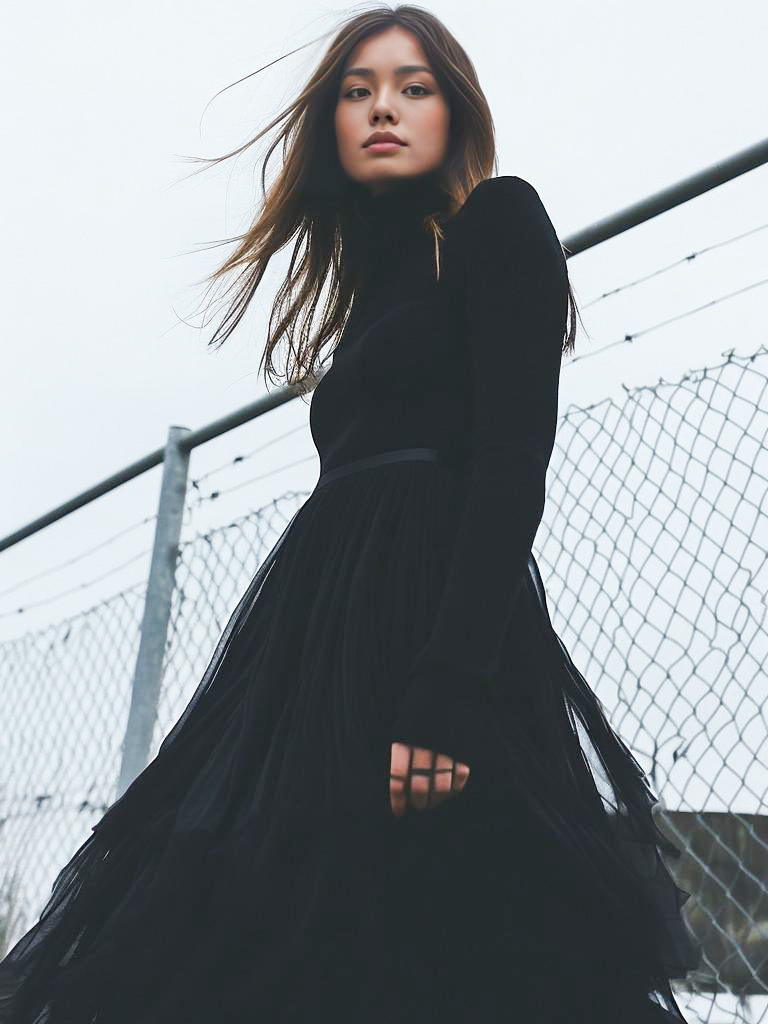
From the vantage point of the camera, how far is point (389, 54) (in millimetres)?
1588

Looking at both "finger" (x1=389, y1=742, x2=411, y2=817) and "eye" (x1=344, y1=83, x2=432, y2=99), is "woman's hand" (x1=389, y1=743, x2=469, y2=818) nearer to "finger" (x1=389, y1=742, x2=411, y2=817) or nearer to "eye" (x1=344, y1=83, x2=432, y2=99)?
"finger" (x1=389, y1=742, x2=411, y2=817)

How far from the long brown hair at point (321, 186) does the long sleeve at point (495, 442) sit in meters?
0.23

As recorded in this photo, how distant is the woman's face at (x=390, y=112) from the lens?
5.08 ft

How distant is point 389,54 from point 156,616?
1331mm

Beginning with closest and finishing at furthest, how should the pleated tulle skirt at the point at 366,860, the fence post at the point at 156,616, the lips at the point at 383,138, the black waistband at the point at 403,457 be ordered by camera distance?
the pleated tulle skirt at the point at 366,860 < the black waistband at the point at 403,457 < the lips at the point at 383,138 < the fence post at the point at 156,616

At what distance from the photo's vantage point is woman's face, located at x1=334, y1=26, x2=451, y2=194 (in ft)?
5.08

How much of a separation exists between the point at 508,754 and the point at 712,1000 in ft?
2.58

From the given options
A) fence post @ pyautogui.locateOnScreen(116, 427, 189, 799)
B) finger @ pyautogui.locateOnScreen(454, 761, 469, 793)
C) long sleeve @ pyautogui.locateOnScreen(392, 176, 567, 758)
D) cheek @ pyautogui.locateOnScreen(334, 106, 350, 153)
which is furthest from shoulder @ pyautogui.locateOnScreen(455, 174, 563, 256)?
fence post @ pyautogui.locateOnScreen(116, 427, 189, 799)

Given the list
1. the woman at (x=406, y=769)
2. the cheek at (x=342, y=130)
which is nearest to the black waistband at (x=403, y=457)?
the woman at (x=406, y=769)

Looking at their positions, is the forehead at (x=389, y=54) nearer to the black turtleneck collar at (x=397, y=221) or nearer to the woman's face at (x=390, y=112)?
the woman's face at (x=390, y=112)

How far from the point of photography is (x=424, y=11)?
65.3 inches

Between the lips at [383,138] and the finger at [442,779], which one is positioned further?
the lips at [383,138]

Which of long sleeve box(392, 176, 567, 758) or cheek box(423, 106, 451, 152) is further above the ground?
cheek box(423, 106, 451, 152)

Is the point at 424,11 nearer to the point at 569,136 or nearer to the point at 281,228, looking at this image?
the point at 281,228
